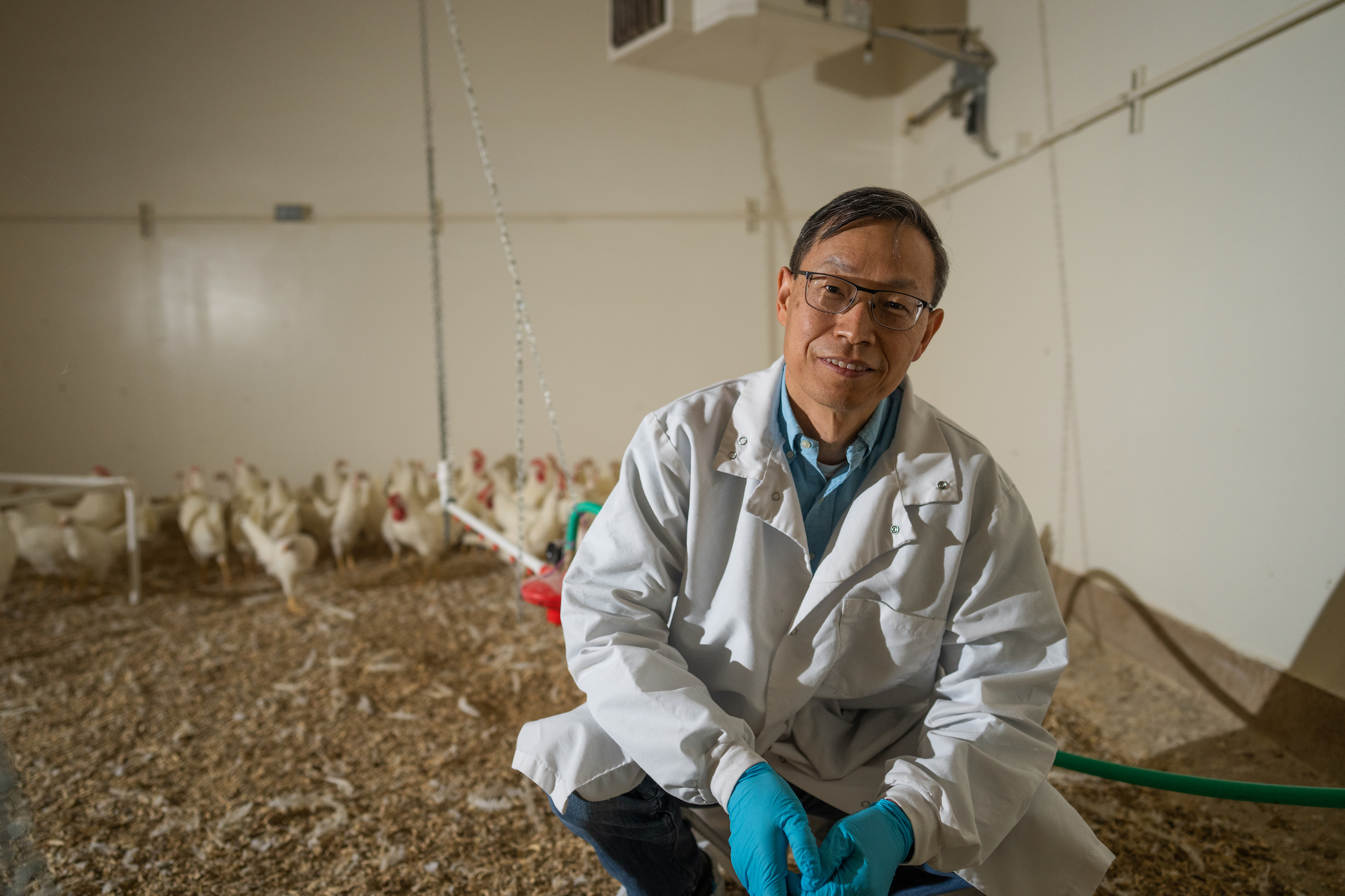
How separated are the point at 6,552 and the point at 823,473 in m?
3.02

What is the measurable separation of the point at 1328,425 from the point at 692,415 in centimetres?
162

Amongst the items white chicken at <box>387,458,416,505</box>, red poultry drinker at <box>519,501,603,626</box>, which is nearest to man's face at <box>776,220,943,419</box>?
red poultry drinker at <box>519,501,603,626</box>

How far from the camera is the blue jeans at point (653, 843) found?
97 centimetres

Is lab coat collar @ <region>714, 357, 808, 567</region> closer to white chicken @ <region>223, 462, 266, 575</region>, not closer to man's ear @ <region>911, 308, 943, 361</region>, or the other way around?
man's ear @ <region>911, 308, 943, 361</region>

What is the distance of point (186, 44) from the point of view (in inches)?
67.7

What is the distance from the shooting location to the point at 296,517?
3145mm

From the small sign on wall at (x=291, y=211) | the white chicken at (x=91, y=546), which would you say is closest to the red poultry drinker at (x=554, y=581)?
the white chicken at (x=91, y=546)

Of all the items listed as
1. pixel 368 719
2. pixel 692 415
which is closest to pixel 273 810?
pixel 368 719

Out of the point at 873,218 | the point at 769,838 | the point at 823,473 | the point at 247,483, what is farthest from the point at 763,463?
the point at 247,483

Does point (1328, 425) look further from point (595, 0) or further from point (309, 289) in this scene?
point (309, 289)

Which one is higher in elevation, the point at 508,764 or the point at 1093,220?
the point at 1093,220

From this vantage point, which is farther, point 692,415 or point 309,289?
point 309,289

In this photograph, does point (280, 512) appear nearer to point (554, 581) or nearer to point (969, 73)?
point (554, 581)

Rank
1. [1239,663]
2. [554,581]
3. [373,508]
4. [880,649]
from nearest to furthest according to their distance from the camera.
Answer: [880,649] → [554,581] → [1239,663] → [373,508]
